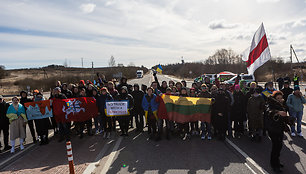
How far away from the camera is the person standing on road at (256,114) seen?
6426 mm

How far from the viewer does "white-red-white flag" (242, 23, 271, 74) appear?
7.82 meters

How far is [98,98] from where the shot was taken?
25.6ft

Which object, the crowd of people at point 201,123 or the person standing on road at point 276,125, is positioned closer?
the person standing on road at point 276,125

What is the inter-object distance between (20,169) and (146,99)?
434cm

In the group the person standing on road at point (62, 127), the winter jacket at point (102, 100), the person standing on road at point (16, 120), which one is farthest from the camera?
the winter jacket at point (102, 100)

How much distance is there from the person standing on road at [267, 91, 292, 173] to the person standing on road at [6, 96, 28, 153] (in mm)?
7684

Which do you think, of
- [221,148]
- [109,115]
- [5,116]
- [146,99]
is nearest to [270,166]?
[221,148]

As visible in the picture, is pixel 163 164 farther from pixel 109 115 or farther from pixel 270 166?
pixel 109 115

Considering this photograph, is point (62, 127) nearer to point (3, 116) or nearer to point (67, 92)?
point (67, 92)

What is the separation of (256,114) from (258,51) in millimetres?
3192

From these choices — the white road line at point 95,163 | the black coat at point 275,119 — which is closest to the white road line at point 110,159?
the white road line at point 95,163

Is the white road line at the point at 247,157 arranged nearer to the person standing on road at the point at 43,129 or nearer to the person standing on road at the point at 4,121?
the person standing on road at the point at 43,129

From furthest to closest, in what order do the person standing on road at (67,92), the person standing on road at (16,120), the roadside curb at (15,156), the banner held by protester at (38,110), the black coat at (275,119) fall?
the person standing on road at (67,92) → the banner held by protester at (38,110) → the person standing on road at (16,120) → the roadside curb at (15,156) → the black coat at (275,119)

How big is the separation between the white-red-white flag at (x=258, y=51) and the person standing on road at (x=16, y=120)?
367 inches
